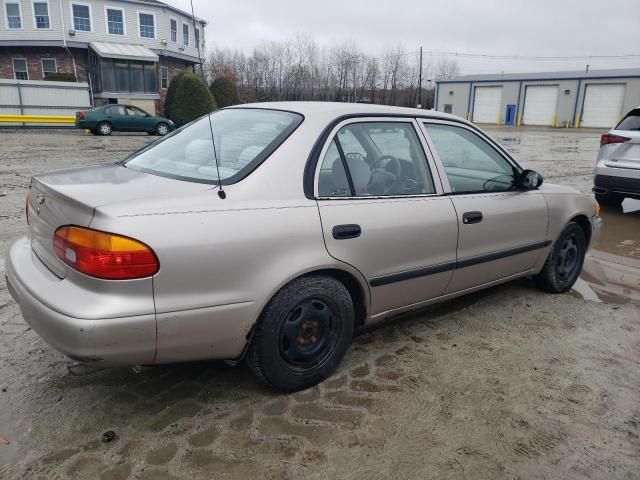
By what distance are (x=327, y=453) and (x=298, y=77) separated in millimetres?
56619

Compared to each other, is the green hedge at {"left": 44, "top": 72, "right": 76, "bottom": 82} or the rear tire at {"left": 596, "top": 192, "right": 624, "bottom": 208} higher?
the green hedge at {"left": 44, "top": 72, "right": 76, "bottom": 82}

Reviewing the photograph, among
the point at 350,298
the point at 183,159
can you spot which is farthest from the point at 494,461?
the point at 183,159

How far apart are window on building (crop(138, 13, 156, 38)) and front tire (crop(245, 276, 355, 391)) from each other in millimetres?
35398

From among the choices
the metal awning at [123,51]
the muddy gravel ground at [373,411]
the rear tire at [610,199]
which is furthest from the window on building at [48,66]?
the muddy gravel ground at [373,411]

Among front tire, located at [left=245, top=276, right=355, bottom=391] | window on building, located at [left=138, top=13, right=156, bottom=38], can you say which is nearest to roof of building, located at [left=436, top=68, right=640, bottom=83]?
window on building, located at [left=138, top=13, right=156, bottom=38]

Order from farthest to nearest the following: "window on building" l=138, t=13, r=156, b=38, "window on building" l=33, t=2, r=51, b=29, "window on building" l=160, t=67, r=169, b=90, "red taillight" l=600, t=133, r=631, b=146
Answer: "window on building" l=160, t=67, r=169, b=90
"window on building" l=138, t=13, r=156, b=38
"window on building" l=33, t=2, r=51, b=29
"red taillight" l=600, t=133, r=631, b=146

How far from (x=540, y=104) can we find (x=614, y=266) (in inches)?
1674

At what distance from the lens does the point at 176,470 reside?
91.1 inches

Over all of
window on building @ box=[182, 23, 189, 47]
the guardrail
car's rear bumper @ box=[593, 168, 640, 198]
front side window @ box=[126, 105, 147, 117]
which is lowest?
the guardrail

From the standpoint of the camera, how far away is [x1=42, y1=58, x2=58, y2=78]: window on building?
105 feet

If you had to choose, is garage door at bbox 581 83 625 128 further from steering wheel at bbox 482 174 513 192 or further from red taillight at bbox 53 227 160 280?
red taillight at bbox 53 227 160 280

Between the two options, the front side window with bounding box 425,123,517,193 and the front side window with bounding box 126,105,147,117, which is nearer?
the front side window with bounding box 425,123,517,193

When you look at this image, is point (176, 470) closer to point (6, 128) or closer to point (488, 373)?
point (488, 373)

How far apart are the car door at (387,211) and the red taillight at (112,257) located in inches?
37.6
